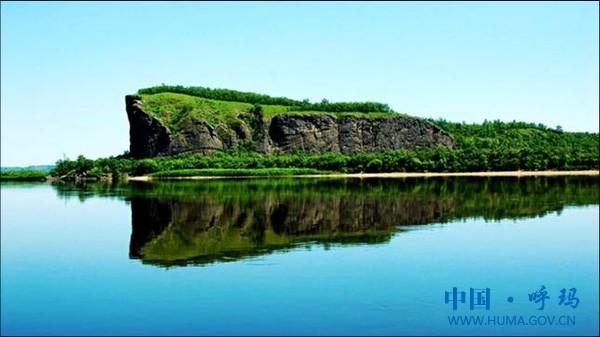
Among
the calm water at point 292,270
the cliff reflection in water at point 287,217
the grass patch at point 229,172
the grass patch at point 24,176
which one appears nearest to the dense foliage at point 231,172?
the grass patch at point 229,172

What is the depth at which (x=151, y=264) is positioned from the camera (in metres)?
33.2

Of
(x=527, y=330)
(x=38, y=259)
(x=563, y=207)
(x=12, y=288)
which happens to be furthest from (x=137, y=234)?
(x=563, y=207)

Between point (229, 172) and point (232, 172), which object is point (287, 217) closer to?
point (232, 172)

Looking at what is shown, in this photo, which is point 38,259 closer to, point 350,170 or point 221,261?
point 221,261

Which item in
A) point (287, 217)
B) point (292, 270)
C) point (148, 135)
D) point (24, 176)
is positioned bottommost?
point (292, 270)

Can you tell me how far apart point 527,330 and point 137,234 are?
2998 cm

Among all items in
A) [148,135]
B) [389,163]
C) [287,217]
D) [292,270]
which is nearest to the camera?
[292,270]

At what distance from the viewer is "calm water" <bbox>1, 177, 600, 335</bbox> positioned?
22000mm

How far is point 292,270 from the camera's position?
30.6 metres

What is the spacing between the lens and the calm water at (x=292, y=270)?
72.2 feet

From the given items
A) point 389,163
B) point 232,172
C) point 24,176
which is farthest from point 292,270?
point 24,176

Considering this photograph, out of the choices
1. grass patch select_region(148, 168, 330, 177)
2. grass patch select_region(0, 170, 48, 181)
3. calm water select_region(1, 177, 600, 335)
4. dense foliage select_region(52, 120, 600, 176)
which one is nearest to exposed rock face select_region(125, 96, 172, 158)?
dense foliage select_region(52, 120, 600, 176)

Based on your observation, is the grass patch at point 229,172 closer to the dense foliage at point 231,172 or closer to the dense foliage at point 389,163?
the dense foliage at point 231,172

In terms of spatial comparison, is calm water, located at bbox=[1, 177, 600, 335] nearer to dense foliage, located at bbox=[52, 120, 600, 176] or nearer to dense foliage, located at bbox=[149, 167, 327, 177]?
dense foliage, located at bbox=[149, 167, 327, 177]
